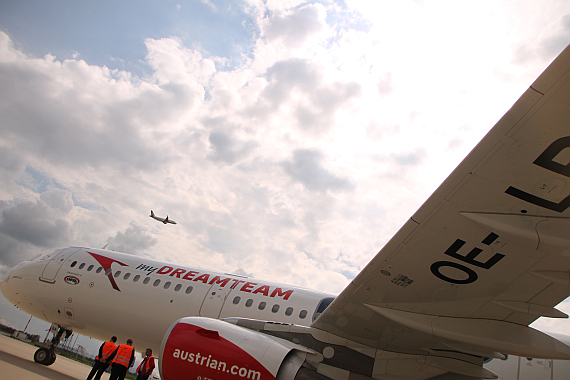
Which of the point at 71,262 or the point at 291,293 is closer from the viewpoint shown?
the point at 291,293

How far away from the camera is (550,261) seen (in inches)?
135

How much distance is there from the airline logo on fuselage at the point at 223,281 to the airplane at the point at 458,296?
0.52 metres

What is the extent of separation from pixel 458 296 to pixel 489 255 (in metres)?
0.85

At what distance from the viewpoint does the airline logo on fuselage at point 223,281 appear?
28.5 ft

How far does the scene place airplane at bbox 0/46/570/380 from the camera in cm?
270

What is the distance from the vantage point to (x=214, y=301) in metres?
8.69

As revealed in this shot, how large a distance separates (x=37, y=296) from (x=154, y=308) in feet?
15.7

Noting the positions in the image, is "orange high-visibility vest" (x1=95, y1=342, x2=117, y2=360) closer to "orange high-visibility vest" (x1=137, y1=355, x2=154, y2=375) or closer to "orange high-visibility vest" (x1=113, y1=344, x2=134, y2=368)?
"orange high-visibility vest" (x1=113, y1=344, x2=134, y2=368)

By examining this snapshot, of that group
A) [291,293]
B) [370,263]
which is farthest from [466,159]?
[291,293]

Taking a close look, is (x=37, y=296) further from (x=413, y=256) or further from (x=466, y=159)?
(x=466, y=159)

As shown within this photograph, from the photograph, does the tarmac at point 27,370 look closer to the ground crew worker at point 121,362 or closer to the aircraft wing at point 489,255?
the ground crew worker at point 121,362

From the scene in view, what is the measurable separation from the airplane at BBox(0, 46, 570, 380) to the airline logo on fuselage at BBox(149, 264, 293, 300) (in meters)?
0.52

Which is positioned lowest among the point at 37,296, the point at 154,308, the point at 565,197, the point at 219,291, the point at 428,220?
the point at 37,296

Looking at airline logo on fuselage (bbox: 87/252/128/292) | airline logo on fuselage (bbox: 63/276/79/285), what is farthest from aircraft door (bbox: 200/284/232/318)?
airline logo on fuselage (bbox: 63/276/79/285)
